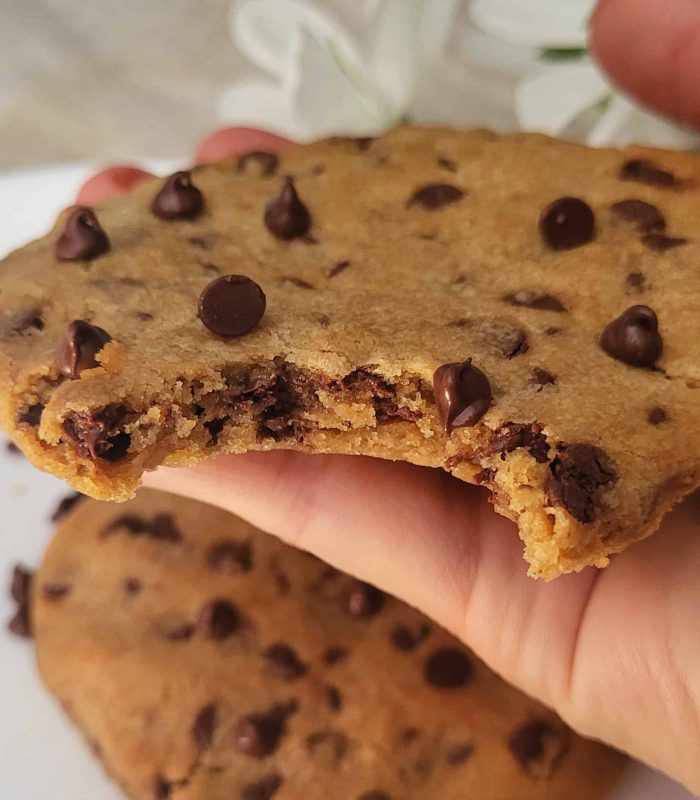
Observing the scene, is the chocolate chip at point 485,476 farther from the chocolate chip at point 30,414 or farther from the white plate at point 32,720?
the white plate at point 32,720

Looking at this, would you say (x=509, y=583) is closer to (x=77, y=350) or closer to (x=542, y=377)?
(x=542, y=377)

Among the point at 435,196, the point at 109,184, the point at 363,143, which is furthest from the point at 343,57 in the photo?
the point at 435,196

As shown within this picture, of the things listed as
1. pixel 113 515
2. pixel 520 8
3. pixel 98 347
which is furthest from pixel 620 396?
pixel 520 8

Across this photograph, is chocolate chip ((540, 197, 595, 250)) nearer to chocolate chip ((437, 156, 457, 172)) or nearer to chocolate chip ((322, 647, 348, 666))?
chocolate chip ((437, 156, 457, 172))

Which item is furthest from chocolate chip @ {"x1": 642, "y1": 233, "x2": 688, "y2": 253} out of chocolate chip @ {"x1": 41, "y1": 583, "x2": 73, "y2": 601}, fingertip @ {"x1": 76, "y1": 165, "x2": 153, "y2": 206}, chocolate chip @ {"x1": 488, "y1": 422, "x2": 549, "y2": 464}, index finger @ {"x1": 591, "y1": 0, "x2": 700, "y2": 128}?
chocolate chip @ {"x1": 41, "y1": 583, "x2": 73, "y2": 601}

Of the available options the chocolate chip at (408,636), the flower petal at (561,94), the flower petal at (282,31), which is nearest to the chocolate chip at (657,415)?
the chocolate chip at (408,636)

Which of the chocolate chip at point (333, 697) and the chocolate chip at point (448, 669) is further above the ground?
the chocolate chip at point (448, 669)

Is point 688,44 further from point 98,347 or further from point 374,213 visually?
point 98,347
